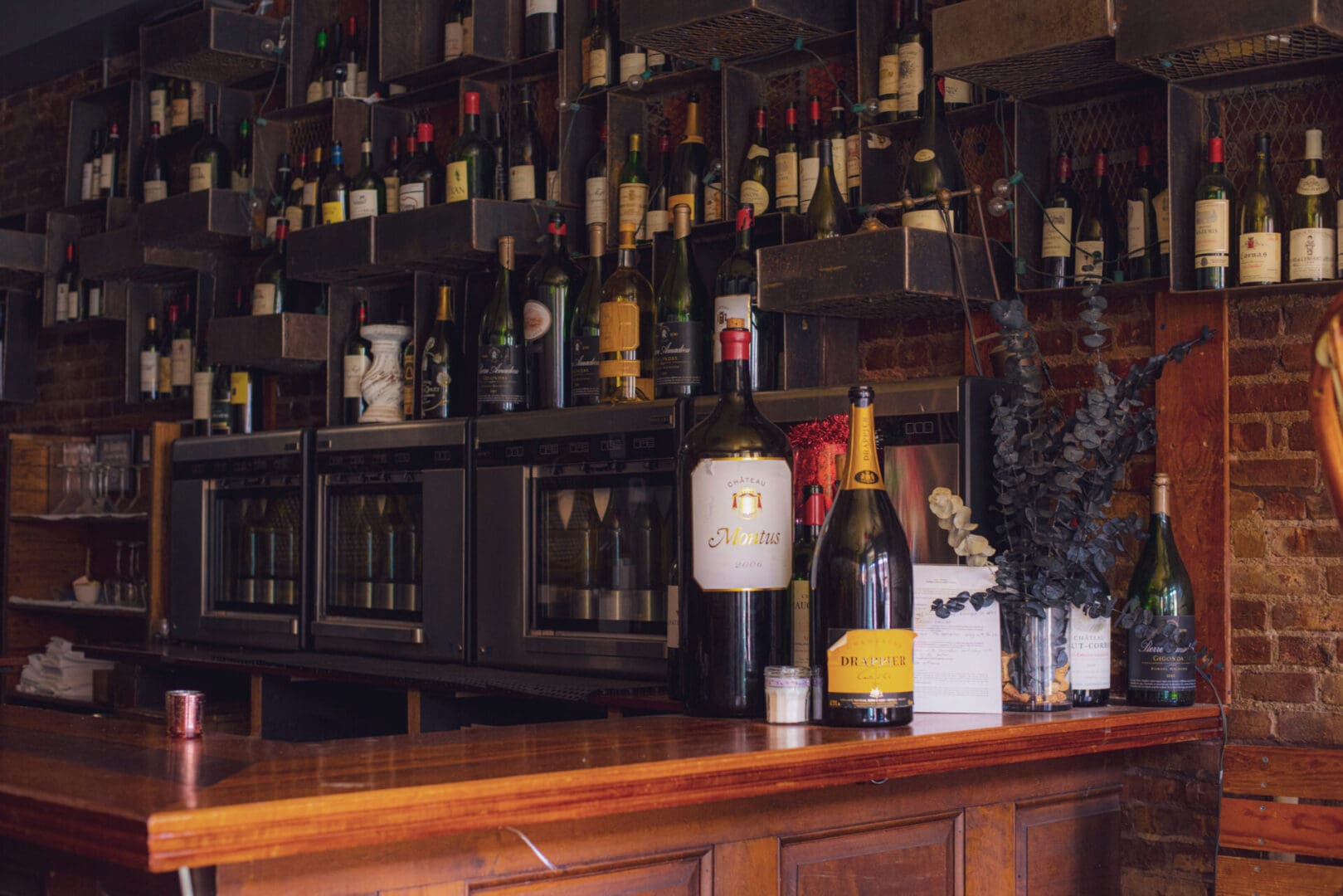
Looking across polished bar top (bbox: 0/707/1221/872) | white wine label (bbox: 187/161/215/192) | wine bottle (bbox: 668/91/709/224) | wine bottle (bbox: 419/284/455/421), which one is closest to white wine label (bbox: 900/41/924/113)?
wine bottle (bbox: 668/91/709/224)

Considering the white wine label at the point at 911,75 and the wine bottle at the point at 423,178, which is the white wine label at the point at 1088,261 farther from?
the wine bottle at the point at 423,178

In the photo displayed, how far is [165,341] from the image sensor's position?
15.6 ft

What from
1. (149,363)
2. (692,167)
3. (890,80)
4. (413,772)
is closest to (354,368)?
(149,363)

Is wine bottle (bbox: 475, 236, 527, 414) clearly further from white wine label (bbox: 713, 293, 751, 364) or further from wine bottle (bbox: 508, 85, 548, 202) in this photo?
white wine label (bbox: 713, 293, 751, 364)

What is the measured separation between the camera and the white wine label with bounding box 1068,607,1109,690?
2217 mm

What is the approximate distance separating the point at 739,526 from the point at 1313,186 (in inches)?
45.3

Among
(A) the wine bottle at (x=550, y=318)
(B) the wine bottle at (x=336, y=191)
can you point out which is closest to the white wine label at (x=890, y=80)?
(A) the wine bottle at (x=550, y=318)

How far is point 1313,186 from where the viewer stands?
237cm

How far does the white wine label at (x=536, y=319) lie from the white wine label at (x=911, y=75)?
3.11 feet

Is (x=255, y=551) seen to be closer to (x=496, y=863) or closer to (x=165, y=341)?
(x=165, y=341)

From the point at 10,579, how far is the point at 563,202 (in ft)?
8.58

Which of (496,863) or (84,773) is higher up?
(84,773)

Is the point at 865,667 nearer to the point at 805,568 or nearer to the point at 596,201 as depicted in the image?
the point at 805,568

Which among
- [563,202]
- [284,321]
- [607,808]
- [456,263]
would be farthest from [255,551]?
[607,808]
